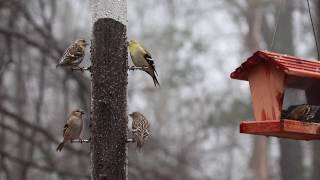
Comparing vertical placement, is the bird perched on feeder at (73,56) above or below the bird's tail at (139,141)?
above

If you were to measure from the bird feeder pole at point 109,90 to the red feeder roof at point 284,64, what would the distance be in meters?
0.84

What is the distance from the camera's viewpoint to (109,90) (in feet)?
14.3

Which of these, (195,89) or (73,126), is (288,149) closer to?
(195,89)

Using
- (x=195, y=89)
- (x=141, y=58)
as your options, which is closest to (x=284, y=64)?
(x=141, y=58)

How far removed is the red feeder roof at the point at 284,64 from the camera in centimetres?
421

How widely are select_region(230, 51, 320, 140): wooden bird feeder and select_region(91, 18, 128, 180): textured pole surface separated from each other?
0.80 metres

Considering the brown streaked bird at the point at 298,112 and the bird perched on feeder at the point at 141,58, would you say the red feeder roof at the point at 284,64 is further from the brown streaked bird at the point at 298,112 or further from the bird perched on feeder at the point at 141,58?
the bird perched on feeder at the point at 141,58

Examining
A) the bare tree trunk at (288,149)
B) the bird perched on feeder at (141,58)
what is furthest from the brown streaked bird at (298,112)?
the bare tree trunk at (288,149)

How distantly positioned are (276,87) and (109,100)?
3.56 ft

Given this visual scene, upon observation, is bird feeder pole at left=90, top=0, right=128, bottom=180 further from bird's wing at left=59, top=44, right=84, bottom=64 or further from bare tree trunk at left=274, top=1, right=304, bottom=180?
bare tree trunk at left=274, top=1, right=304, bottom=180

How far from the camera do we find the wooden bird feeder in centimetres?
420

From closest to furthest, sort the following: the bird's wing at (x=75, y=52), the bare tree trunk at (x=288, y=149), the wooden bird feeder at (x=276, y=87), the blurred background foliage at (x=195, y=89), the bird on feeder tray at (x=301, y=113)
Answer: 1. the wooden bird feeder at (x=276, y=87)
2. the bird on feeder tray at (x=301, y=113)
3. the bird's wing at (x=75, y=52)
4. the blurred background foliage at (x=195, y=89)
5. the bare tree trunk at (x=288, y=149)

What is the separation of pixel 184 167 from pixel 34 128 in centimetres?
463

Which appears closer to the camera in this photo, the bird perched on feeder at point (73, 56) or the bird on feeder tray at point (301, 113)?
the bird on feeder tray at point (301, 113)
